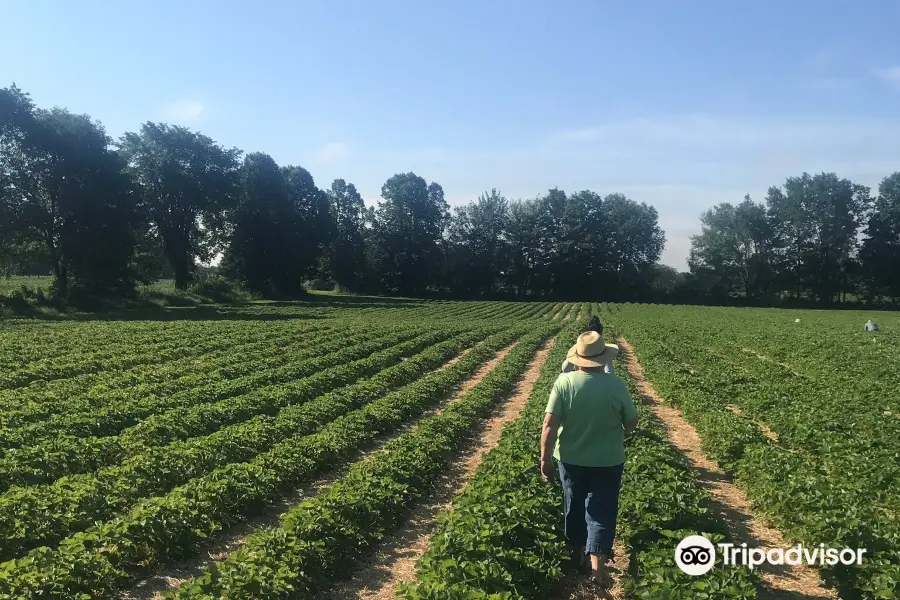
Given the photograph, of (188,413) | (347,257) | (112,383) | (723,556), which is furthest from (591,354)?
(347,257)

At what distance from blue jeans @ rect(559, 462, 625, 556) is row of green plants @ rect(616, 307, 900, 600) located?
2123 mm

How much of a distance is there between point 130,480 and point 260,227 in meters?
75.8

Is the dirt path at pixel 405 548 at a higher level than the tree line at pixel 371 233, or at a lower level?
lower

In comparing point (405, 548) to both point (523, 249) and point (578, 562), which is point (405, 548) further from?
point (523, 249)

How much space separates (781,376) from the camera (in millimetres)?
18234

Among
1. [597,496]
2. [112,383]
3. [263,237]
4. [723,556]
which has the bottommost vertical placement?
[112,383]

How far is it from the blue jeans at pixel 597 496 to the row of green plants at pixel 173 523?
166 inches

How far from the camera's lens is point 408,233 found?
9944 cm

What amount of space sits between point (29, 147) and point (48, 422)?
156ft

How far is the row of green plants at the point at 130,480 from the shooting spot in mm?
6672

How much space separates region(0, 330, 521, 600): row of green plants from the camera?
540cm

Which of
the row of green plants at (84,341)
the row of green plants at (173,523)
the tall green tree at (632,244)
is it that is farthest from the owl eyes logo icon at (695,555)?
the tall green tree at (632,244)

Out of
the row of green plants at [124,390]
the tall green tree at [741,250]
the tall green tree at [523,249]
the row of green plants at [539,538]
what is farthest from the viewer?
the tall green tree at [523,249]

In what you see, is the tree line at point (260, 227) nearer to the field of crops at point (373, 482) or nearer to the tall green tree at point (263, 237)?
the tall green tree at point (263, 237)
